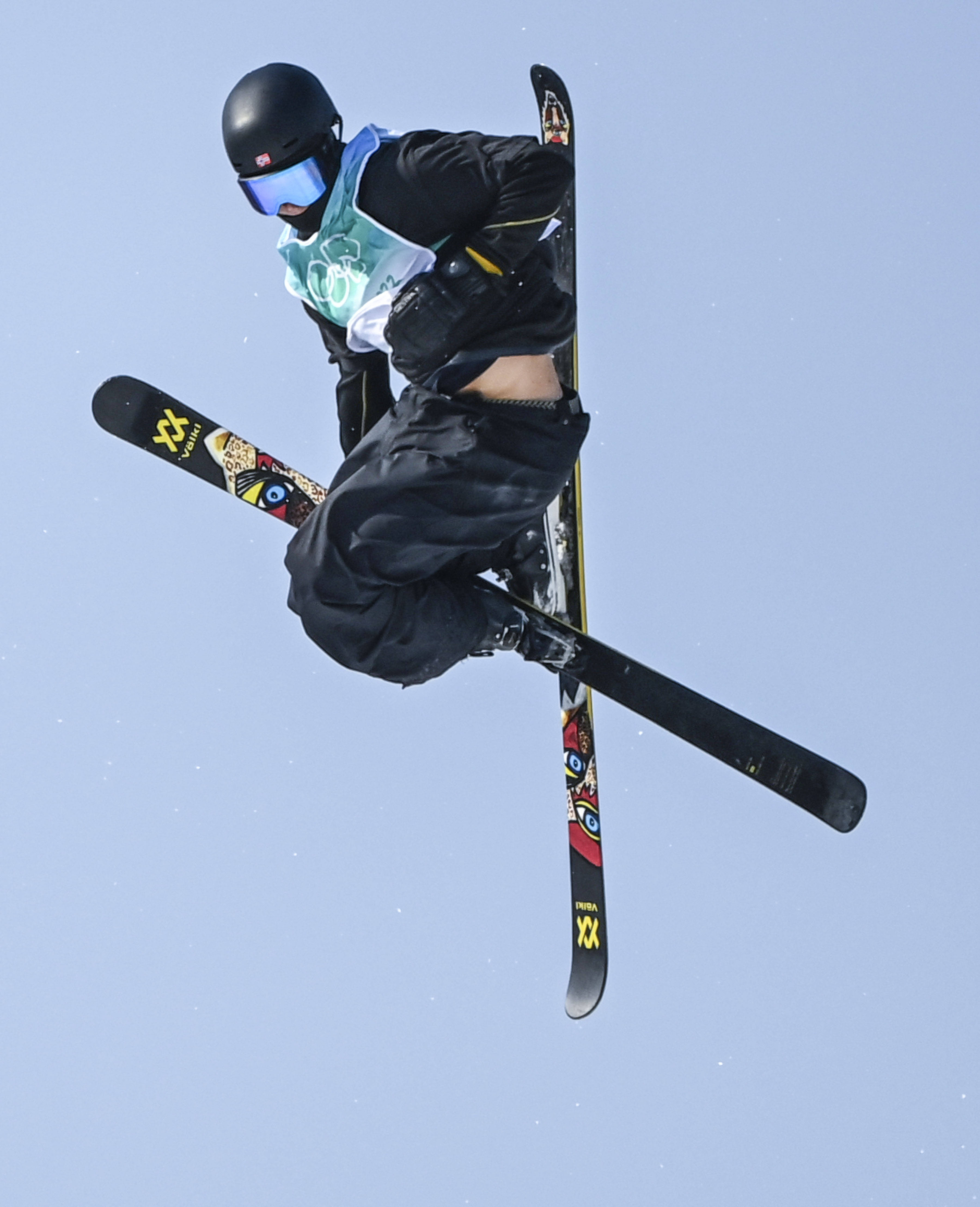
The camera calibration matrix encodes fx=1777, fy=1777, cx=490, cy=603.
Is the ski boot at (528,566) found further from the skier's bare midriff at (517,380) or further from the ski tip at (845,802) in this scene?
the ski tip at (845,802)

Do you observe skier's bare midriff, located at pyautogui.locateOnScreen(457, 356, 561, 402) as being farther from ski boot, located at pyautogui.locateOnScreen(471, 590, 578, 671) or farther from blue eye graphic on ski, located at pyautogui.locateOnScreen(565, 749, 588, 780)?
blue eye graphic on ski, located at pyautogui.locateOnScreen(565, 749, 588, 780)

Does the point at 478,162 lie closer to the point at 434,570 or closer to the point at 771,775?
the point at 434,570

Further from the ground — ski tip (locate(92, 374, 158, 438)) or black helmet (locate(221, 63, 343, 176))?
black helmet (locate(221, 63, 343, 176))

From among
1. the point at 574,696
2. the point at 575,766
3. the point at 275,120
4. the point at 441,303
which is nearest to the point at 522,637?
the point at 574,696

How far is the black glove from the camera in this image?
4.22 m

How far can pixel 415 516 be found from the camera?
4375 mm

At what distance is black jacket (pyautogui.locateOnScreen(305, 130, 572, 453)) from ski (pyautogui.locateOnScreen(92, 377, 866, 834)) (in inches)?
44.6

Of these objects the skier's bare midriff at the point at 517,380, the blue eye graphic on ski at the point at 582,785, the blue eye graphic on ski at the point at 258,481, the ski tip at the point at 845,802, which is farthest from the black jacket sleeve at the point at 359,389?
the ski tip at the point at 845,802

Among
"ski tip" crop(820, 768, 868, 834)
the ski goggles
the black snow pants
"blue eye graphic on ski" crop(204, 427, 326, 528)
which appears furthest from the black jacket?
"ski tip" crop(820, 768, 868, 834)

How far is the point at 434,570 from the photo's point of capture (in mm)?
4590

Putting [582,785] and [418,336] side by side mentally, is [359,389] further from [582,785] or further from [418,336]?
[582,785]

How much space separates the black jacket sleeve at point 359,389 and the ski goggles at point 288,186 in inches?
26.2

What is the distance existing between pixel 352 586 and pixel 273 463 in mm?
934

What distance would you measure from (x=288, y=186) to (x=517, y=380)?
2.51 feet
